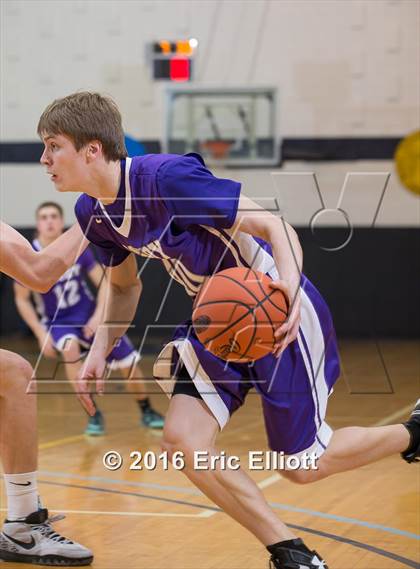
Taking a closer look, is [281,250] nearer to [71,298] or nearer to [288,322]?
[288,322]

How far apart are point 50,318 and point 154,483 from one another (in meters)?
2.96

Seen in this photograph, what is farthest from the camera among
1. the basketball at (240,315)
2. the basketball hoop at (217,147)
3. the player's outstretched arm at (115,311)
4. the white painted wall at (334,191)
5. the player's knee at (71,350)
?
the white painted wall at (334,191)

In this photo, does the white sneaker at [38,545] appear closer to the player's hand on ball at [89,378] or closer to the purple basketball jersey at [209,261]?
the player's hand on ball at [89,378]

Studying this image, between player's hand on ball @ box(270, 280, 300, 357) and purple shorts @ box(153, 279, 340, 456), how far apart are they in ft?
1.06

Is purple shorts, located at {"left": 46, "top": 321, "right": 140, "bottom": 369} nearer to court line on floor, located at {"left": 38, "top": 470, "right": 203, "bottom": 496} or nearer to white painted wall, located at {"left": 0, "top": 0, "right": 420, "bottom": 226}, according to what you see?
court line on floor, located at {"left": 38, "top": 470, "right": 203, "bottom": 496}

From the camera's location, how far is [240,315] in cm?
314

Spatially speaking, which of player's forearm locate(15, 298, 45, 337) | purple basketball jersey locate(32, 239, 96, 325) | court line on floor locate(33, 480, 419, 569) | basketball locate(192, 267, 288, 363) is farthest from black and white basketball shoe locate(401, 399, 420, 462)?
purple basketball jersey locate(32, 239, 96, 325)

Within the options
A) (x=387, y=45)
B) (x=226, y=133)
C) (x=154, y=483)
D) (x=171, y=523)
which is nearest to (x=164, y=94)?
(x=226, y=133)

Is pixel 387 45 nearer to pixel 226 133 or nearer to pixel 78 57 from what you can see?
pixel 226 133

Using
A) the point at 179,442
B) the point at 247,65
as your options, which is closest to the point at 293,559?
the point at 179,442

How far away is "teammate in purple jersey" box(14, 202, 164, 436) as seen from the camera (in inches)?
282

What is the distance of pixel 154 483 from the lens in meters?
5.38

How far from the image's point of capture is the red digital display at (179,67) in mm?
12078

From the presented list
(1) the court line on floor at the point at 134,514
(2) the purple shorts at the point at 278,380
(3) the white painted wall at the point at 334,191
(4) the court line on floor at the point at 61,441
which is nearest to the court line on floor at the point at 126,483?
(1) the court line on floor at the point at 134,514
